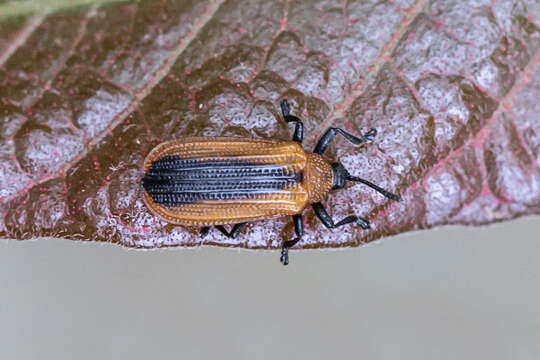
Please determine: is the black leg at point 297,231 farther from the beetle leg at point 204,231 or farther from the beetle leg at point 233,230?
the beetle leg at point 204,231

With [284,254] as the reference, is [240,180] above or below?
above

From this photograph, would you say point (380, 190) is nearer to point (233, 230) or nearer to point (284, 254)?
point (284, 254)

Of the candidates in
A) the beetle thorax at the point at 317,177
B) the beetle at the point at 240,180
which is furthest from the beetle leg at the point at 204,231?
the beetle thorax at the point at 317,177

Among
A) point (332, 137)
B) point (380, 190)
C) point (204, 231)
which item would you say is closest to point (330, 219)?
point (380, 190)

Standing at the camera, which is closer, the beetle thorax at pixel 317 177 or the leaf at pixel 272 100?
the leaf at pixel 272 100

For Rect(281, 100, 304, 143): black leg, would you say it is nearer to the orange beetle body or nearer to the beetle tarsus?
the orange beetle body

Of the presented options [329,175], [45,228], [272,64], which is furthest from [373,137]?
[45,228]

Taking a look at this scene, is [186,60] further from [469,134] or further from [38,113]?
[469,134]
